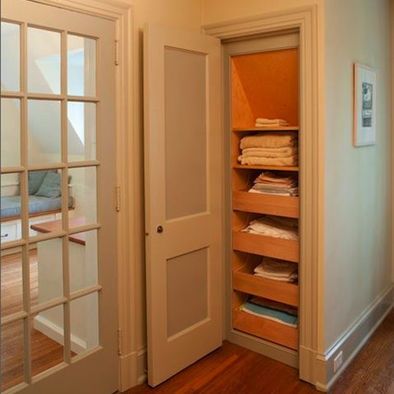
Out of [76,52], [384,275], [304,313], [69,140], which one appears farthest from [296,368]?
[76,52]

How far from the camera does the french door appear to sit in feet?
6.39

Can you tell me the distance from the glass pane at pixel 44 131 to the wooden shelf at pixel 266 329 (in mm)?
1646

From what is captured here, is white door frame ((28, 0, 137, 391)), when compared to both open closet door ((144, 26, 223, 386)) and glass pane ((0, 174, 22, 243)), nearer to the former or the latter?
open closet door ((144, 26, 223, 386))

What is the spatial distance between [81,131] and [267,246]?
1.34m

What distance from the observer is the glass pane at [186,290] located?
2.63 meters

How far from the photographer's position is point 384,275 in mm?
3621

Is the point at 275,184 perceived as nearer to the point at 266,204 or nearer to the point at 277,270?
the point at 266,204

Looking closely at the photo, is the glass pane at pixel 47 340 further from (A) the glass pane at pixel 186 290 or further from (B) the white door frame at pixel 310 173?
(B) the white door frame at pixel 310 173

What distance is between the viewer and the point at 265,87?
2.90 meters

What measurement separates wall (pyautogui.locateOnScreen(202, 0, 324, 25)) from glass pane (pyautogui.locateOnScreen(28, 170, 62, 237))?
1.41m

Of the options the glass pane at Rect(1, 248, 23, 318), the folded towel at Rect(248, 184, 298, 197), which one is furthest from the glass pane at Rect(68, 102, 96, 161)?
the folded towel at Rect(248, 184, 298, 197)

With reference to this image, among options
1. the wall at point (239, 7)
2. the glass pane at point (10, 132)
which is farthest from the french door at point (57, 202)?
the wall at point (239, 7)

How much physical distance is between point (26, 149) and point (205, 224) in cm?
120

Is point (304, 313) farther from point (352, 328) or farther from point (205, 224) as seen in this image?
point (205, 224)
